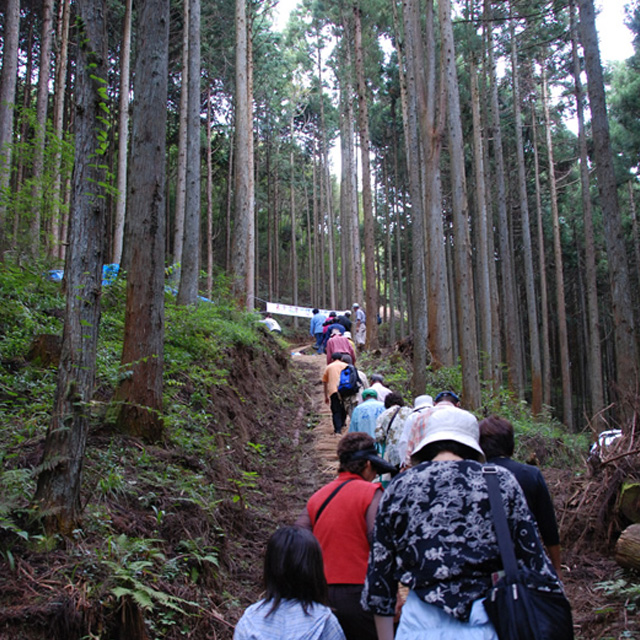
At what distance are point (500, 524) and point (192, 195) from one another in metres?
11.3

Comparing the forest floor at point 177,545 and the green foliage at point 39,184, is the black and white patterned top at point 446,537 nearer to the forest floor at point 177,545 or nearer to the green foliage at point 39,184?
the forest floor at point 177,545

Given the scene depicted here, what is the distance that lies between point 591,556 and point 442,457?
423 cm

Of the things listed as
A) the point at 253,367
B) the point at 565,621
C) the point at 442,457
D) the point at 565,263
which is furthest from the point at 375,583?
the point at 565,263

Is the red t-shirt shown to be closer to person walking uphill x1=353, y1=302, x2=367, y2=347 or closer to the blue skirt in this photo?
the blue skirt

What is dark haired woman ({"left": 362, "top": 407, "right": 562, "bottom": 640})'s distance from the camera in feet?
6.48

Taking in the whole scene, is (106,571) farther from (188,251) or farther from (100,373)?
(188,251)

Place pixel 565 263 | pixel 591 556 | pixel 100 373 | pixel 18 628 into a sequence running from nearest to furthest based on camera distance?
pixel 18 628
pixel 591 556
pixel 100 373
pixel 565 263

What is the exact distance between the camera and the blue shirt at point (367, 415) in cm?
682

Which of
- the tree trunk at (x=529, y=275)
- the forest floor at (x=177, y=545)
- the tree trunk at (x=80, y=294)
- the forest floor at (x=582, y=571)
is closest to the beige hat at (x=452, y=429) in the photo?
the forest floor at (x=177, y=545)

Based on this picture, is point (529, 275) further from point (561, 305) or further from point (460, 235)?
point (460, 235)

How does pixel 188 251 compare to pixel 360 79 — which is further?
pixel 360 79

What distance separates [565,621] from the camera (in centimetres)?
189

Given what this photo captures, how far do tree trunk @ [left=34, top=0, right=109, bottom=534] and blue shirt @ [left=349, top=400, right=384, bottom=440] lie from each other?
3.61 meters

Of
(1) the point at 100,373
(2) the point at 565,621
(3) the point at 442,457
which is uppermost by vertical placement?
(1) the point at 100,373
